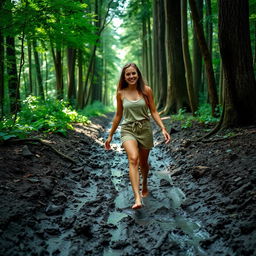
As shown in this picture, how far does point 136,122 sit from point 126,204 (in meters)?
1.39

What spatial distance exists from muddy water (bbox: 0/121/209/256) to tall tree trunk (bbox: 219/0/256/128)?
2.72m

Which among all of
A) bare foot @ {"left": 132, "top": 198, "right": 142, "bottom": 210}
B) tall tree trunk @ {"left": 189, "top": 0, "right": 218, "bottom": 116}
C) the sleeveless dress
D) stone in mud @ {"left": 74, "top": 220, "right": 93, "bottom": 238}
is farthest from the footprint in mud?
tall tree trunk @ {"left": 189, "top": 0, "right": 218, "bottom": 116}

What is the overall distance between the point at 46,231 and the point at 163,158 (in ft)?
14.6

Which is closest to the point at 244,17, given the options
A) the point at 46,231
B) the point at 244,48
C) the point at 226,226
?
the point at 244,48

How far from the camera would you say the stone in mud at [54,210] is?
3513 millimetres

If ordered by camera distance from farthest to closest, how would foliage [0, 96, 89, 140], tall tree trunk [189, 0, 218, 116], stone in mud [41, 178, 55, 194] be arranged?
1. tall tree trunk [189, 0, 218, 116]
2. foliage [0, 96, 89, 140]
3. stone in mud [41, 178, 55, 194]

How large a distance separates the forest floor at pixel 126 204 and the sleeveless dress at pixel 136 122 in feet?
3.64

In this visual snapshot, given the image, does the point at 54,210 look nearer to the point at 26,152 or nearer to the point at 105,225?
the point at 105,225

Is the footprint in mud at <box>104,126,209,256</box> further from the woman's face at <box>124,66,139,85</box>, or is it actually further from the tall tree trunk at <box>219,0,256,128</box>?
the tall tree trunk at <box>219,0,256,128</box>

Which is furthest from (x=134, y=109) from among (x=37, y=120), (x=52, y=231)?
(x=37, y=120)

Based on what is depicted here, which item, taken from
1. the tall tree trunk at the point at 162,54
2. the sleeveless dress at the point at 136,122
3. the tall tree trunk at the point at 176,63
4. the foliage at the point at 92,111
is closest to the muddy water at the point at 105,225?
the sleeveless dress at the point at 136,122

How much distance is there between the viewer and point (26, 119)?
8211 millimetres

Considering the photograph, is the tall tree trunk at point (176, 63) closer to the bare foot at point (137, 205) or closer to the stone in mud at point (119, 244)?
the bare foot at point (137, 205)

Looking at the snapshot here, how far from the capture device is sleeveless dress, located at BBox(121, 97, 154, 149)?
4.02 m
